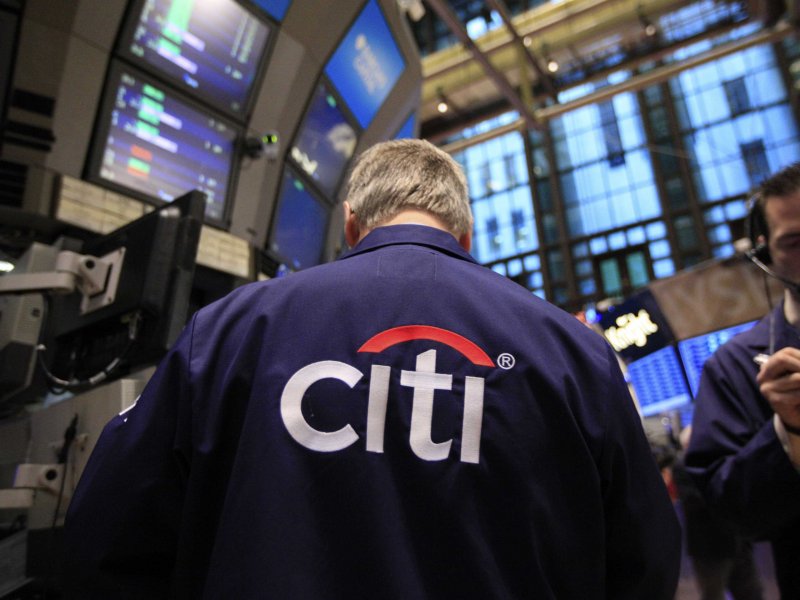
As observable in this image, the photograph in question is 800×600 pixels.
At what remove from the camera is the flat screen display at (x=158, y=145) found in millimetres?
2723

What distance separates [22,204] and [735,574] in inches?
132

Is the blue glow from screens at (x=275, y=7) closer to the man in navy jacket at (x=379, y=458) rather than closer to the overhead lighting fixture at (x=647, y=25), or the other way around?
the man in navy jacket at (x=379, y=458)

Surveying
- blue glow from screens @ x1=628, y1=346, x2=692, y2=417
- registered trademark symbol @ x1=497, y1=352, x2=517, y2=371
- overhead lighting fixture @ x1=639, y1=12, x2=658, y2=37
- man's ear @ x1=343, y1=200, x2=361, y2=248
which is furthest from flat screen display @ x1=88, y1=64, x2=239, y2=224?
overhead lighting fixture @ x1=639, y1=12, x2=658, y2=37

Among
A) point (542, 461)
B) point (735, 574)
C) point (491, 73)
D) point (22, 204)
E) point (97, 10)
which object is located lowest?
point (735, 574)

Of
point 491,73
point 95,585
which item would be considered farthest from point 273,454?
point 491,73

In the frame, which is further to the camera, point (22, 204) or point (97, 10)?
point (97, 10)

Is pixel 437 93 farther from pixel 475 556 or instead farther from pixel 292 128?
pixel 475 556

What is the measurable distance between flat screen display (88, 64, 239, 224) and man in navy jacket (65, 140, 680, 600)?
2024mm

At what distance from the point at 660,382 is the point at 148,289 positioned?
3.59 metres

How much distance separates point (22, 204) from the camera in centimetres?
229

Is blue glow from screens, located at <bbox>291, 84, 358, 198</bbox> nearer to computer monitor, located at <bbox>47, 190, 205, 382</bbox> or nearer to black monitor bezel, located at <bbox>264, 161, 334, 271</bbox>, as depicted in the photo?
black monitor bezel, located at <bbox>264, 161, 334, 271</bbox>

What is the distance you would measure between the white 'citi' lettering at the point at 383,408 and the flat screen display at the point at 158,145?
2134mm

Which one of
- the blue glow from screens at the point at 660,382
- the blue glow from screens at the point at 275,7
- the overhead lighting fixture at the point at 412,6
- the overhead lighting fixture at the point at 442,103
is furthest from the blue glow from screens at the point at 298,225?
the overhead lighting fixture at the point at 442,103

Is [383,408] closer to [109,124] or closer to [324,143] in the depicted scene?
[109,124]
